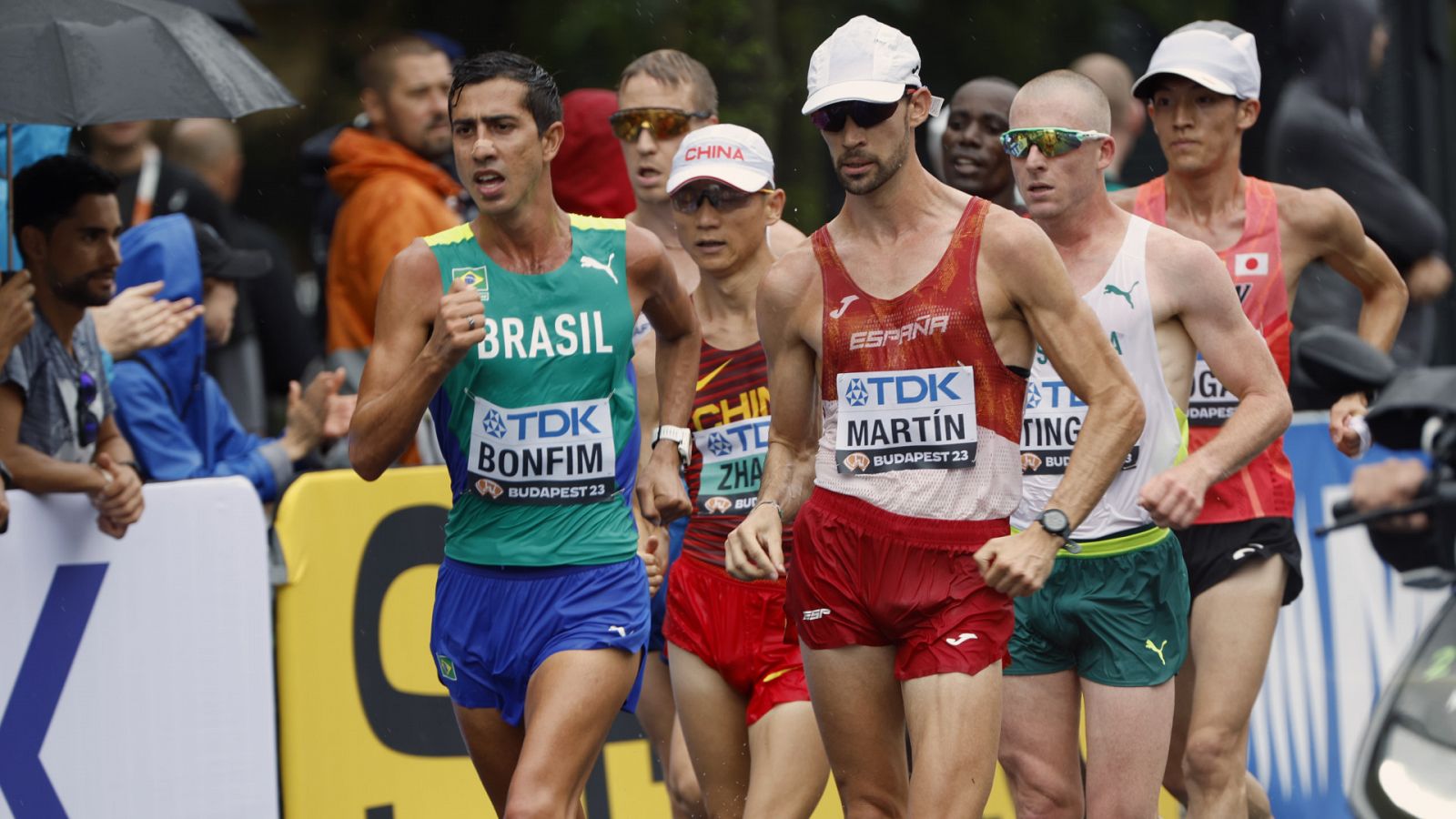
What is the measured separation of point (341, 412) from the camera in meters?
8.38

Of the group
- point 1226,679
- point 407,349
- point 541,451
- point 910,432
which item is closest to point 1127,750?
point 1226,679

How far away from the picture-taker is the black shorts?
7.16 m

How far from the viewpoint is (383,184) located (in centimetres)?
903

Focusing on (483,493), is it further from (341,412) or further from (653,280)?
(341,412)

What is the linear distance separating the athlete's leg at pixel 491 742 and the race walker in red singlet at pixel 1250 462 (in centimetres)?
238

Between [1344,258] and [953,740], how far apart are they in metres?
3.18

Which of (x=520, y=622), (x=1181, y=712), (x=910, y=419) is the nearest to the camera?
(x=910, y=419)

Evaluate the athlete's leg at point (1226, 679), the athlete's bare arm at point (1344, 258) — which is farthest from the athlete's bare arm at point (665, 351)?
the athlete's bare arm at point (1344, 258)

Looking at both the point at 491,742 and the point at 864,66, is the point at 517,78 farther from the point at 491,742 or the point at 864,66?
the point at 491,742

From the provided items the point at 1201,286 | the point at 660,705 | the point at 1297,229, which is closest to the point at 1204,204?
the point at 1297,229

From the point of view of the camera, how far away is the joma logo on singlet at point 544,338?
6.17 meters

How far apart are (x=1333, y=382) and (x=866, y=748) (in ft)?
5.36

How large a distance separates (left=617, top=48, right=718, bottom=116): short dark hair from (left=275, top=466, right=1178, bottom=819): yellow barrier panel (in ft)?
5.73

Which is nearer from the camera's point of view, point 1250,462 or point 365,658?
point 1250,462
